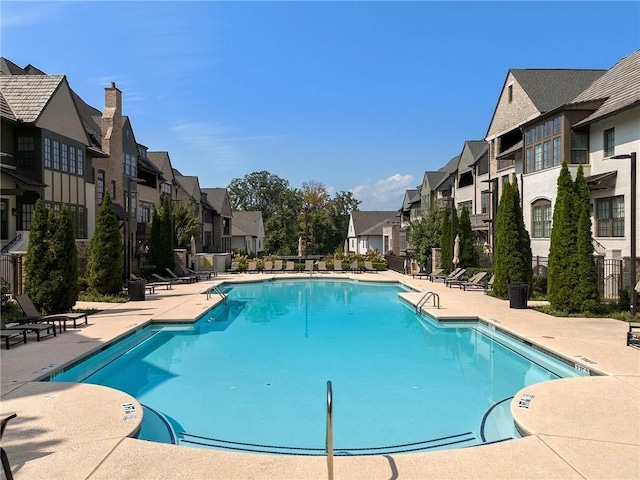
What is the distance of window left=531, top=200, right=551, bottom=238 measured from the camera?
23.2 meters

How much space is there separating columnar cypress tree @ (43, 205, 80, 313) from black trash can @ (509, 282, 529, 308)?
14.5 metres

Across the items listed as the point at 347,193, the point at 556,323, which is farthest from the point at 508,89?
the point at 347,193

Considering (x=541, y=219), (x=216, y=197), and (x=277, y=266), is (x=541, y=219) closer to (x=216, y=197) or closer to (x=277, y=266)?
(x=277, y=266)

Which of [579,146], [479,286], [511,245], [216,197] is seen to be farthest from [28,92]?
[216,197]

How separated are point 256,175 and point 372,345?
3554 inches

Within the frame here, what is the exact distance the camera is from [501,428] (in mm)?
7062

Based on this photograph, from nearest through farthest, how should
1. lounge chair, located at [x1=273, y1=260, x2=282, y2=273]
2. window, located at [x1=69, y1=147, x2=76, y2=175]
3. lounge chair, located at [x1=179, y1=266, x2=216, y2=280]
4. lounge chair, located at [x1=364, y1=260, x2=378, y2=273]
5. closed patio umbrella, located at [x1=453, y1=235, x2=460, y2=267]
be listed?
window, located at [x1=69, y1=147, x2=76, y2=175], closed patio umbrella, located at [x1=453, y1=235, x2=460, y2=267], lounge chair, located at [x1=179, y1=266, x2=216, y2=280], lounge chair, located at [x1=364, y1=260, x2=378, y2=273], lounge chair, located at [x1=273, y1=260, x2=282, y2=273]

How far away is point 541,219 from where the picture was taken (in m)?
23.9

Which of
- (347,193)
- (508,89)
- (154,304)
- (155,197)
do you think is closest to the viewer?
(154,304)

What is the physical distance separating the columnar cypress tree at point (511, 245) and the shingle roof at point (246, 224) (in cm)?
4955

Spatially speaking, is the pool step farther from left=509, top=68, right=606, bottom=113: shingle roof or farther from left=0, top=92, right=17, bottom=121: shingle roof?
left=509, top=68, right=606, bottom=113: shingle roof

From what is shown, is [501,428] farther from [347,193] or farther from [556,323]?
[347,193]

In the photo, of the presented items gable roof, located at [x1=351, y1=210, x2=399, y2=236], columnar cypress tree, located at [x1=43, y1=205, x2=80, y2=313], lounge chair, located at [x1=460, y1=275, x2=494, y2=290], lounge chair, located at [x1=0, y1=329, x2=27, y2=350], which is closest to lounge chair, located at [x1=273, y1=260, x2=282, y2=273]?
lounge chair, located at [x1=460, y1=275, x2=494, y2=290]

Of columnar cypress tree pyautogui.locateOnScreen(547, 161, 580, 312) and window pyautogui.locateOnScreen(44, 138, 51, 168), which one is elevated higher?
window pyautogui.locateOnScreen(44, 138, 51, 168)
